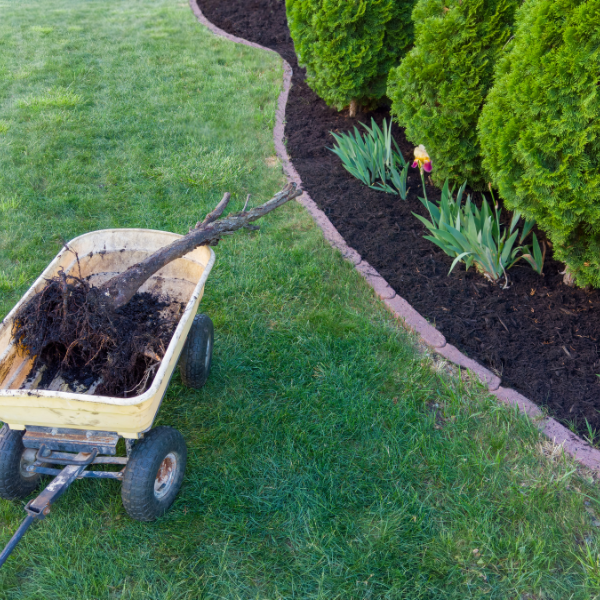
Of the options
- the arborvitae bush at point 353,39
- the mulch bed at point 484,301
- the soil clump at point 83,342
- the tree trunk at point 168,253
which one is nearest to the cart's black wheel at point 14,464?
the soil clump at point 83,342

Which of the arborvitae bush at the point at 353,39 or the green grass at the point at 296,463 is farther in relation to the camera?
the arborvitae bush at the point at 353,39

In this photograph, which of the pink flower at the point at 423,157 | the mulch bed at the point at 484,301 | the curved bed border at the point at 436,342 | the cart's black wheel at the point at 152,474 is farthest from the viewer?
the pink flower at the point at 423,157

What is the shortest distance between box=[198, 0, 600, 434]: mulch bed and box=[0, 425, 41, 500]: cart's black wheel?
2.36 m

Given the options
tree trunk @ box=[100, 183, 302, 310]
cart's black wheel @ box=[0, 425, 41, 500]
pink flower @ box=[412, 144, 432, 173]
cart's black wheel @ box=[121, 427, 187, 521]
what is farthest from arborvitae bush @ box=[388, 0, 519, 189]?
cart's black wheel @ box=[0, 425, 41, 500]

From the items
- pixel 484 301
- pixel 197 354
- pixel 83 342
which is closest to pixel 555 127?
pixel 484 301

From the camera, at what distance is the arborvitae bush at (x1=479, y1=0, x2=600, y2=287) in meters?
2.60

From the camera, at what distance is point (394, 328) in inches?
126

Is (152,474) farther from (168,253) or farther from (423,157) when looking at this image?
(423,157)

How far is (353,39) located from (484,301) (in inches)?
117

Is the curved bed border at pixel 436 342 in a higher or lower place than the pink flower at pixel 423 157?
lower

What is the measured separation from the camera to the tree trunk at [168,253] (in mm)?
2344

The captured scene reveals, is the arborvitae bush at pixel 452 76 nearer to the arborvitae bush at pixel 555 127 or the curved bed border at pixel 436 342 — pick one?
the arborvitae bush at pixel 555 127

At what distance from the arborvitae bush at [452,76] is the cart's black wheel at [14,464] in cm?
333

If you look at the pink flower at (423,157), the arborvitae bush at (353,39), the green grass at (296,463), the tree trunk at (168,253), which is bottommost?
the green grass at (296,463)
